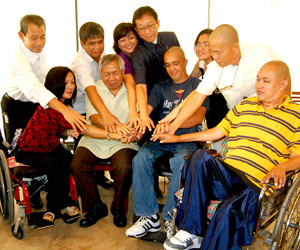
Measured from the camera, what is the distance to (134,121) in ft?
8.79

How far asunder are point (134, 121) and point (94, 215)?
→ 0.85 m

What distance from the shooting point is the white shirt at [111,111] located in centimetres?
277

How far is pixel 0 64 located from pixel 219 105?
10.8ft

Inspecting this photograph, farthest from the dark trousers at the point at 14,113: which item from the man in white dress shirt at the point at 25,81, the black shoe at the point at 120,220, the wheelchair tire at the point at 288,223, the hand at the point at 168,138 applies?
the wheelchair tire at the point at 288,223

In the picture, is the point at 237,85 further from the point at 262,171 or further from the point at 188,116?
the point at 262,171

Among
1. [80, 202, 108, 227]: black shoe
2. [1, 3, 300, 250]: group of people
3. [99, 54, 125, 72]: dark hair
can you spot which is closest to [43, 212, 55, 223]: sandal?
[1, 3, 300, 250]: group of people

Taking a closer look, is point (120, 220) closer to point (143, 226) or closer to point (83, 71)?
point (143, 226)

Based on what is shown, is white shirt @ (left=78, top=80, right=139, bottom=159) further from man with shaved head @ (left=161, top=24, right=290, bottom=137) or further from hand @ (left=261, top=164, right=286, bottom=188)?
hand @ (left=261, top=164, right=286, bottom=188)

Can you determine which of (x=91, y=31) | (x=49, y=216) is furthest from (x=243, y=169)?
(x=91, y=31)

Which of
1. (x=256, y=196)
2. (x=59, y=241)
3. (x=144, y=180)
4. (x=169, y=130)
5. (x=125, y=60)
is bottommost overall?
(x=59, y=241)

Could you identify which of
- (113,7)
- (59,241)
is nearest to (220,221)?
(59,241)

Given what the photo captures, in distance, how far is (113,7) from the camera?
467cm

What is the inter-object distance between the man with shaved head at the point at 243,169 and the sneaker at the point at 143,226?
541 millimetres

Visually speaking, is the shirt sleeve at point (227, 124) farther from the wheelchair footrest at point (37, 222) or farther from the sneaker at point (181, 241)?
the wheelchair footrest at point (37, 222)
